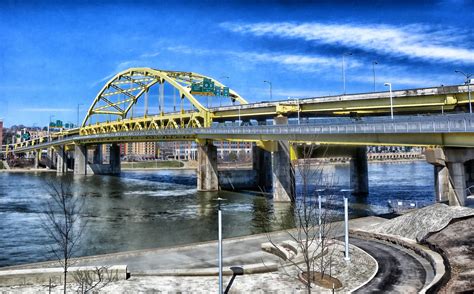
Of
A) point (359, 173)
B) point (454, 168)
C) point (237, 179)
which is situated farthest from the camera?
point (237, 179)

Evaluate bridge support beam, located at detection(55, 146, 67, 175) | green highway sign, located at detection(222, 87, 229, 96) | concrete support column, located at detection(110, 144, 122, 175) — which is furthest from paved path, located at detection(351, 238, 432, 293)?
bridge support beam, located at detection(55, 146, 67, 175)

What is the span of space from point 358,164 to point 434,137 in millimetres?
35888

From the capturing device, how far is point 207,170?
78.8 meters

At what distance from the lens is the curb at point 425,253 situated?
16.1 m

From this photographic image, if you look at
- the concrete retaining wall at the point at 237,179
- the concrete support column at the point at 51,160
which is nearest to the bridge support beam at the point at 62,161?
the concrete support column at the point at 51,160

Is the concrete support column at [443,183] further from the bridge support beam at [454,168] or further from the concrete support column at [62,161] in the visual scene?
the concrete support column at [62,161]

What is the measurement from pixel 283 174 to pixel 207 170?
23.4 metres

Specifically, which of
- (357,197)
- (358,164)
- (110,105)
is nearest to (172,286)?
(357,197)

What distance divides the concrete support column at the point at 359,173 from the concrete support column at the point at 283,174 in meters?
15.1

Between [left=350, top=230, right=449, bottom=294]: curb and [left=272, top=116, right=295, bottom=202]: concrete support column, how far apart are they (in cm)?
2974

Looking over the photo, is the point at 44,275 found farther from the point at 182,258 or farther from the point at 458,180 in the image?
the point at 458,180

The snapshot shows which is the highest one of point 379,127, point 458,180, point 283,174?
point 379,127

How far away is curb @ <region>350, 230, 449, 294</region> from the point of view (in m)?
16.1

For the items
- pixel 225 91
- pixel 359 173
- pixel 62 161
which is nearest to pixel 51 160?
pixel 62 161
